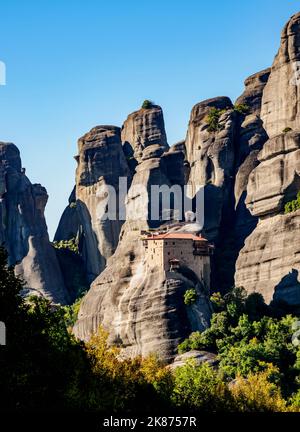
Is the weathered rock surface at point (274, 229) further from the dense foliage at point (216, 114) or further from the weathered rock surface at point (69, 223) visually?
the weathered rock surface at point (69, 223)

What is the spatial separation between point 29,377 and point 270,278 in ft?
Result: 175

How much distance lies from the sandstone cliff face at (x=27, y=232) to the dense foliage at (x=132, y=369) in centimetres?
3304

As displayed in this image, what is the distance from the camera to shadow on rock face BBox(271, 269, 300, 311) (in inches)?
4397

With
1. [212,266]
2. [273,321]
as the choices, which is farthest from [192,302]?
[212,266]

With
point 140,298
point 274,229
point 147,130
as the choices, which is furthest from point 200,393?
point 147,130

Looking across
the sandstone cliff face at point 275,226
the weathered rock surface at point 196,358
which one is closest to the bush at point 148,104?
the sandstone cliff face at point 275,226

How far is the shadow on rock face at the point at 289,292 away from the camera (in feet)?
366

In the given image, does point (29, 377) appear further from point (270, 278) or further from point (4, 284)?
point (270, 278)

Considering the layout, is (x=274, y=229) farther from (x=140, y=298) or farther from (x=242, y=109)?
(x=242, y=109)

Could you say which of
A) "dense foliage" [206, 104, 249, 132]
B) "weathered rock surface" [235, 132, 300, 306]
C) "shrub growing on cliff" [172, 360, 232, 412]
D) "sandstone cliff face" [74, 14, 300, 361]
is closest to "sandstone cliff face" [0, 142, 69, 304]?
"sandstone cliff face" [74, 14, 300, 361]

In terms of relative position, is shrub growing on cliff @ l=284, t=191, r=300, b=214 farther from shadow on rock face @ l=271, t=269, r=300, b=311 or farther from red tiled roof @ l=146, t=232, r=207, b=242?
red tiled roof @ l=146, t=232, r=207, b=242
